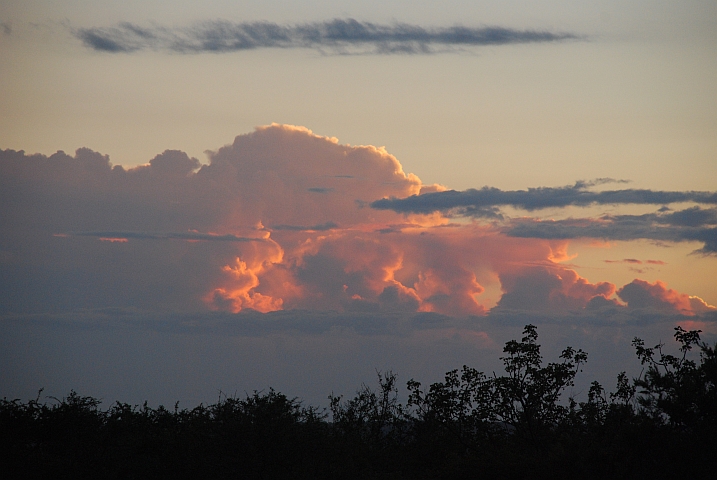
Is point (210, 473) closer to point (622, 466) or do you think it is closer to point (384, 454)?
point (384, 454)

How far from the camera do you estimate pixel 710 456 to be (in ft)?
82.4

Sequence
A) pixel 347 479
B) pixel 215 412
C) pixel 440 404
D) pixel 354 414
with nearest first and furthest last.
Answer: pixel 347 479 → pixel 215 412 → pixel 440 404 → pixel 354 414

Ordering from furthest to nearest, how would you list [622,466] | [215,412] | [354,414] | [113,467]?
[354,414] → [215,412] → [113,467] → [622,466]

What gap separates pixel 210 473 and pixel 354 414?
1955 centimetres

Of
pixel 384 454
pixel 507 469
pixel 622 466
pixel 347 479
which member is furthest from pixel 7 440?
pixel 622 466

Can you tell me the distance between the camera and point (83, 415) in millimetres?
33750

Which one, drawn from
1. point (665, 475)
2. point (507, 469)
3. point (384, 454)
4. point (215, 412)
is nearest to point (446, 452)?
point (384, 454)

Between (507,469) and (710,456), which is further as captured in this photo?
(507,469)

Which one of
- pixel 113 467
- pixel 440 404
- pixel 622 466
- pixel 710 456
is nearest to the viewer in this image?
pixel 710 456

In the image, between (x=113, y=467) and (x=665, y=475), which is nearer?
(x=665, y=475)

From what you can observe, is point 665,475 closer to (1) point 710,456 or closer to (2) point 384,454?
(1) point 710,456

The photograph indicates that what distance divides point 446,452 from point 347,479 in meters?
9.36

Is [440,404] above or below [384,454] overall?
above

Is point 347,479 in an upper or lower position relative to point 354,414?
lower
